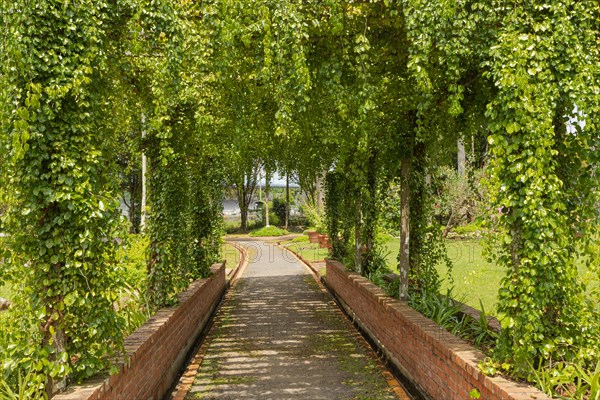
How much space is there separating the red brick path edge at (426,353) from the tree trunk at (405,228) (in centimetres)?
29

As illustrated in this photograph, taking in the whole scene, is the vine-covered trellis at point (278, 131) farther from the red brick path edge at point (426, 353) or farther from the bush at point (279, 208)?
the bush at point (279, 208)

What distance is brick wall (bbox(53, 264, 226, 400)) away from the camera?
426 cm

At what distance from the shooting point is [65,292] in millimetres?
4238

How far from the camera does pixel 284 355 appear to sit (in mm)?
7965

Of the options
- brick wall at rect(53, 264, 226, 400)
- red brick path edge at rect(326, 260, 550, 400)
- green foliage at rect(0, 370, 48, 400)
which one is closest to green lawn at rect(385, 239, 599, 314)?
red brick path edge at rect(326, 260, 550, 400)

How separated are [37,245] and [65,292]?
44 cm

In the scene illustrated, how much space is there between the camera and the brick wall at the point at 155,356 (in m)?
4.26

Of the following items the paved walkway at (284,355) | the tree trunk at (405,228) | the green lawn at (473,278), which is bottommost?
the paved walkway at (284,355)

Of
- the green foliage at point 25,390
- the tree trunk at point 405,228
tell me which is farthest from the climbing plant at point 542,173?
the green foliage at point 25,390

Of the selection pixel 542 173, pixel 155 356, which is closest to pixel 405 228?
pixel 542 173

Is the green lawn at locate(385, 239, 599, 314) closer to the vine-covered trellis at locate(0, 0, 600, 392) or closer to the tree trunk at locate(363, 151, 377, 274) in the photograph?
the vine-covered trellis at locate(0, 0, 600, 392)

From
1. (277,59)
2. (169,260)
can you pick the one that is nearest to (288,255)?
(169,260)

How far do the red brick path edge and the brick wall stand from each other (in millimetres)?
2928

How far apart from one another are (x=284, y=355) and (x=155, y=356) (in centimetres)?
258
